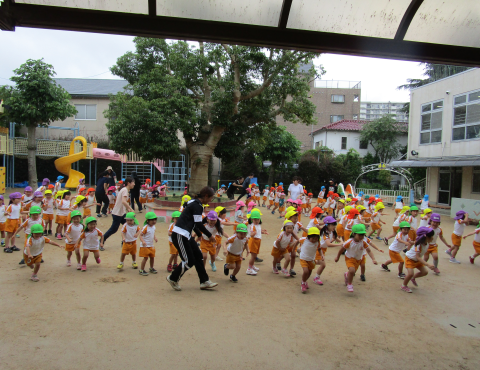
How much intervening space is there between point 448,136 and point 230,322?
59.6ft

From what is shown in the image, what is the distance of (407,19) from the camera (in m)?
3.03

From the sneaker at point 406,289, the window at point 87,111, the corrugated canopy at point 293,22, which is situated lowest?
the sneaker at point 406,289

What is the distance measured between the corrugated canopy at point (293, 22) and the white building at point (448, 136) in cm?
1442

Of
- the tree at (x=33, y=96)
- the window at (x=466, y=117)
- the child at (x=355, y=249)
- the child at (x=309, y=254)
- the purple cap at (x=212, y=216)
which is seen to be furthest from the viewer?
the tree at (x=33, y=96)

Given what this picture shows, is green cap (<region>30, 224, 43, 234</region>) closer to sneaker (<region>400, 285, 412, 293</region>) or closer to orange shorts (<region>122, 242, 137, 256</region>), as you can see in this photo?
orange shorts (<region>122, 242, 137, 256</region>)

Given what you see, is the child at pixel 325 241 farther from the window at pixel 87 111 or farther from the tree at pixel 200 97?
the window at pixel 87 111

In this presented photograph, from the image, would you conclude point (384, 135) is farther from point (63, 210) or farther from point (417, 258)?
point (63, 210)

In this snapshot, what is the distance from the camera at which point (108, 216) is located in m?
12.8

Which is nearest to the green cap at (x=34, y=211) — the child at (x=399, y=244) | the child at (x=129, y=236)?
the child at (x=129, y=236)

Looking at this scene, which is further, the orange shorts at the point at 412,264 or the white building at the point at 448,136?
the white building at the point at 448,136

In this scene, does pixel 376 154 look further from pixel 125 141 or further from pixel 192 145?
pixel 125 141

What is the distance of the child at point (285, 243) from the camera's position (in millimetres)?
6297

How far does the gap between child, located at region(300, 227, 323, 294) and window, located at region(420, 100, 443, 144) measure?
54.4ft

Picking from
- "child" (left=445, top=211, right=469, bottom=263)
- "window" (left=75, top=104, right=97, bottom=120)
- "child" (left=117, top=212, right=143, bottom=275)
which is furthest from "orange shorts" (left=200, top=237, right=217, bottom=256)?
"window" (left=75, top=104, right=97, bottom=120)
